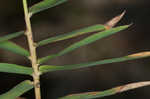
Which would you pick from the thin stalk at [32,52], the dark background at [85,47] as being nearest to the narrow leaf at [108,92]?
the thin stalk at [32,52]

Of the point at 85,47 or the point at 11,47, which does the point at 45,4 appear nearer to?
the point at 11,47

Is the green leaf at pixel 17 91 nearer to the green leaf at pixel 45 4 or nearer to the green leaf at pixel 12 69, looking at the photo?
the green leaf at pixel 12 69

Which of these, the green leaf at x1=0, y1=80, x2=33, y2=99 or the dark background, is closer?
the green leaf at x1=0, y1=80, x2=33, y2=99

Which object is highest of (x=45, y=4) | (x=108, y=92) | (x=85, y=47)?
(x=85, y=47)

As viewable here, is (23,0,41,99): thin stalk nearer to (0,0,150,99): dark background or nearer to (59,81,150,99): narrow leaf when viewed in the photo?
(59,81,150,99): narrow leaf

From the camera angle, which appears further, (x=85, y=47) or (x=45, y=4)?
(x=85, y=47)

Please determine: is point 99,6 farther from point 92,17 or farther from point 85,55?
point 85,55

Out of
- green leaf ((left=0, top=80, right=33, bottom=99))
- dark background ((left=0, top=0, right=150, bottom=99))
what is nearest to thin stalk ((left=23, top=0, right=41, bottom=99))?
green leaf ((left=0, top=80, right=33, bottom=99))

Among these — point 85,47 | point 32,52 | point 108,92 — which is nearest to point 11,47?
point 32,52

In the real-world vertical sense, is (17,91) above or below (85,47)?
below
